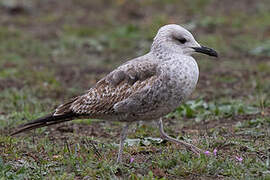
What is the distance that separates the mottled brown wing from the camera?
6.24 m

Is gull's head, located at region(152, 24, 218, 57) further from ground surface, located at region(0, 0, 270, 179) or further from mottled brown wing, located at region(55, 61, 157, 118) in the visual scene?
ground surface, located at region(0, 0, 270, 179)

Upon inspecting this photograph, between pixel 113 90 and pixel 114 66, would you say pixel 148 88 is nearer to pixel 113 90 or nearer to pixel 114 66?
pixel 113 90

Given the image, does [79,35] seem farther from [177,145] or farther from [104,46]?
[177,145]

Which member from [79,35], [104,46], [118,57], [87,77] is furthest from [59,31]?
[87,77]

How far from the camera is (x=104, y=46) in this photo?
1411 cm

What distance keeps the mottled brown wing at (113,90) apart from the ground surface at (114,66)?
462mm

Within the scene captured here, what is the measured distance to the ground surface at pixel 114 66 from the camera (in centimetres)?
600

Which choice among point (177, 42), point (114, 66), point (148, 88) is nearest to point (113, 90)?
point (148, 88)

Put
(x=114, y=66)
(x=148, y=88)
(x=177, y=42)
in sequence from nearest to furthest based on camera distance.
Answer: (x=148, y=88), (x=177, y=42), (x=114, y=66)

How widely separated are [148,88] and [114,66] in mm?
6518

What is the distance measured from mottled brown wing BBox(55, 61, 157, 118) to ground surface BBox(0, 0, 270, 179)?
1.52ft

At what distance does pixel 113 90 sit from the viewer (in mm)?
6426

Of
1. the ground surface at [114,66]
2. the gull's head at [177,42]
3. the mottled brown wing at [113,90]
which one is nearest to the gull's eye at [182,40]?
the gull's head at [177,42]

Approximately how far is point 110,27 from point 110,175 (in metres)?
10.00
